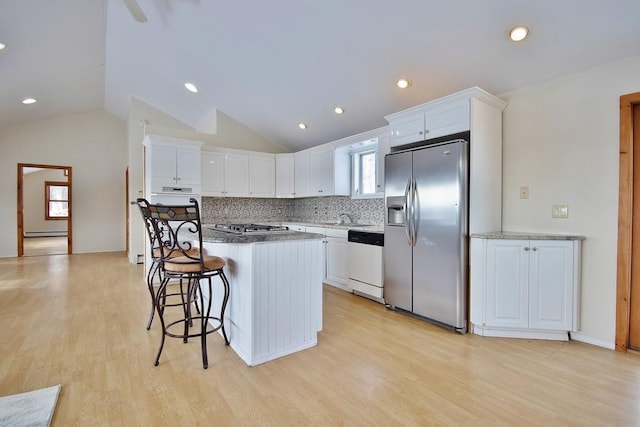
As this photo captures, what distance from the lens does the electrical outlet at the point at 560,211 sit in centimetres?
277

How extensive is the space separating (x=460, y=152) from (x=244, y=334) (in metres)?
2.38

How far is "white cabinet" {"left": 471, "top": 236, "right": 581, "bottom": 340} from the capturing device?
2.65 meters

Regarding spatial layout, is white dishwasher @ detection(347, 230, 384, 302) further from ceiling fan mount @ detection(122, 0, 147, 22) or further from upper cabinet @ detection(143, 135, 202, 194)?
ceiling fan mount @ detection(122, 0, 147, 22)

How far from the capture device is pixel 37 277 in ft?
16.3

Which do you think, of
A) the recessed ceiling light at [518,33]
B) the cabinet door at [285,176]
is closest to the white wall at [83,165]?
the cabinet door at [285,176]

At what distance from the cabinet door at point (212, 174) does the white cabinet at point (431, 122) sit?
3077 millimetres

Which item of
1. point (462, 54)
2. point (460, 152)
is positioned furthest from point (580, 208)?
point (462, 54)

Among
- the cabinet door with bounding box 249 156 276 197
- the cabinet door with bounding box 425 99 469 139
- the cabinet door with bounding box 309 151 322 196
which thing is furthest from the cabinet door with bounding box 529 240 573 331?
the cabinet door with bounding box 249 156 276 197

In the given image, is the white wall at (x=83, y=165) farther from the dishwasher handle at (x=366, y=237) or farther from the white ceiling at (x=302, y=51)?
the dishwasher handle at (x=366, y=237)

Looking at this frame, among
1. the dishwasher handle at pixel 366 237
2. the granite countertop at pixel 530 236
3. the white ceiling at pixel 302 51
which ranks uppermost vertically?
the white ceiling at pixel 302 51

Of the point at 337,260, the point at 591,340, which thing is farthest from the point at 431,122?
the point at 591,340

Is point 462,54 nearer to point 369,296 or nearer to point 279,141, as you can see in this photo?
point 369,296

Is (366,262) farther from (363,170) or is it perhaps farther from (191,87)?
(191,87)

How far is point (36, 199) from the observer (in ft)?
34.6
